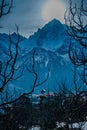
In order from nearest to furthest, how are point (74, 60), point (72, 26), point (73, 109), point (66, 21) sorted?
point (73, 109) < point (74, 60) < point (72, 26) < point (66, 21)

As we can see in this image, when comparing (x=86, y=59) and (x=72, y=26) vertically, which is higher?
(x=72, y=26)

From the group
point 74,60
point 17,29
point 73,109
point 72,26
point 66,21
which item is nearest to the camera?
point 73,109

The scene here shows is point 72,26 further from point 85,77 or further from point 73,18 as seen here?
point 85,77

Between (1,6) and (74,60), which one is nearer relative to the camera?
(1,6)

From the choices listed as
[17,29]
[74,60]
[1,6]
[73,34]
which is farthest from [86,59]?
[1,6]

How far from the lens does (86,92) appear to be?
5.45 meters

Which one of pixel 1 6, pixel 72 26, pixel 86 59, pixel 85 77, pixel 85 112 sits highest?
pixel 1 6

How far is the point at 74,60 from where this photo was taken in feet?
21.1

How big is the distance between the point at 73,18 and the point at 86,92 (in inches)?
82.2

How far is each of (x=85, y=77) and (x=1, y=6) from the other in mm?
2193

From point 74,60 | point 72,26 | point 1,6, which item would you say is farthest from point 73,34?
point 1,6

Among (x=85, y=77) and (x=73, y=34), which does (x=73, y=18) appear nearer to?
(x=73, y=34)

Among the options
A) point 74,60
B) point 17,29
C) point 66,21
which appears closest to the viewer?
point 17,29

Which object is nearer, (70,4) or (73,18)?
(73,18)
